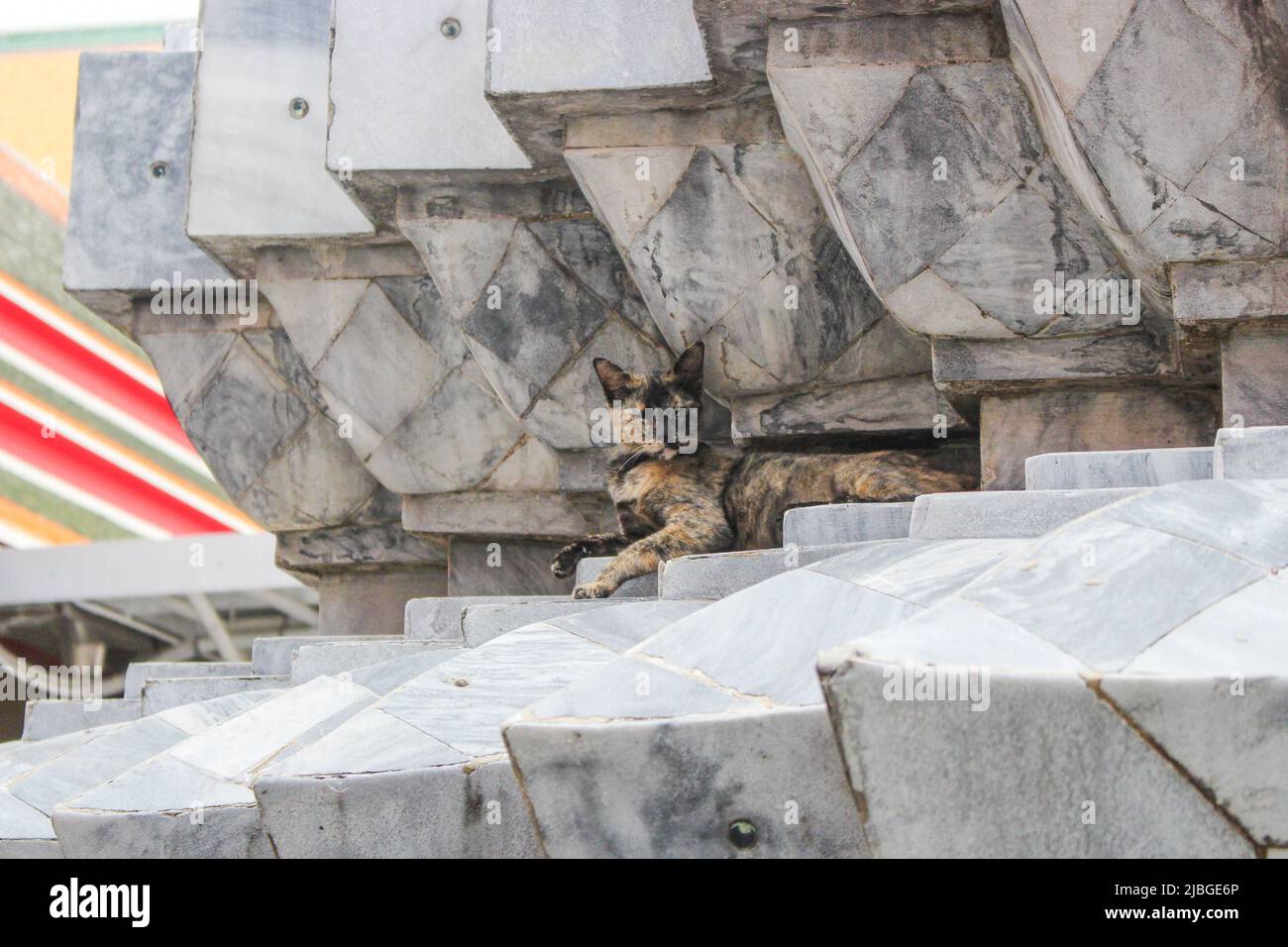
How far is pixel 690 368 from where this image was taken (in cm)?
667

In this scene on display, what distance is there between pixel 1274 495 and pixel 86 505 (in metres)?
13.3

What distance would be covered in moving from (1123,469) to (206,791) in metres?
2.82

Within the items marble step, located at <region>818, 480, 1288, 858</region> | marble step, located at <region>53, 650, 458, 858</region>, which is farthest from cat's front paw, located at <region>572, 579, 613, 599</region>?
marble step, located at <region>818, 480, 1288, 858</region>

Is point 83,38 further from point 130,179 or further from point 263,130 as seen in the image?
point 263,130

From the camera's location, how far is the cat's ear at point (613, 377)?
6.90m

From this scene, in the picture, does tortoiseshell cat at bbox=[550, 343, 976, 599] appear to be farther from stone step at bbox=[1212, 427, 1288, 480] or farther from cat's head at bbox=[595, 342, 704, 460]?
stone step at bbox=[1212, 427, 1288, 480]

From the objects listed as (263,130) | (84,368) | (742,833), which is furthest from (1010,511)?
(84,368)

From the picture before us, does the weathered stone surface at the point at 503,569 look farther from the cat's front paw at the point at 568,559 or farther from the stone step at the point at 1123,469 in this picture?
the stone step at the point at 1123,469

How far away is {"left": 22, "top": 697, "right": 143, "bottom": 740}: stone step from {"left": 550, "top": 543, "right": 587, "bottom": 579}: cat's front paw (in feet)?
9.09

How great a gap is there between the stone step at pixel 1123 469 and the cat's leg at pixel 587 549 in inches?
109

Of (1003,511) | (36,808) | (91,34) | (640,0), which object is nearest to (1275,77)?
(1003,511)

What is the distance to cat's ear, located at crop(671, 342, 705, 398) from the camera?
6.62 m

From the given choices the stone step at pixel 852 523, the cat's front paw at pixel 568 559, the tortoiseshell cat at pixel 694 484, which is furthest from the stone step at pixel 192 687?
the stone step at pixel 852 523

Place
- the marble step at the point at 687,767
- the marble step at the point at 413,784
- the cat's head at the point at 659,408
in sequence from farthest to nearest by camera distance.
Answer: the cat's head at the point at 659,408 → the marble step at the point at 413,784 → the marble step at the point at 687,767
